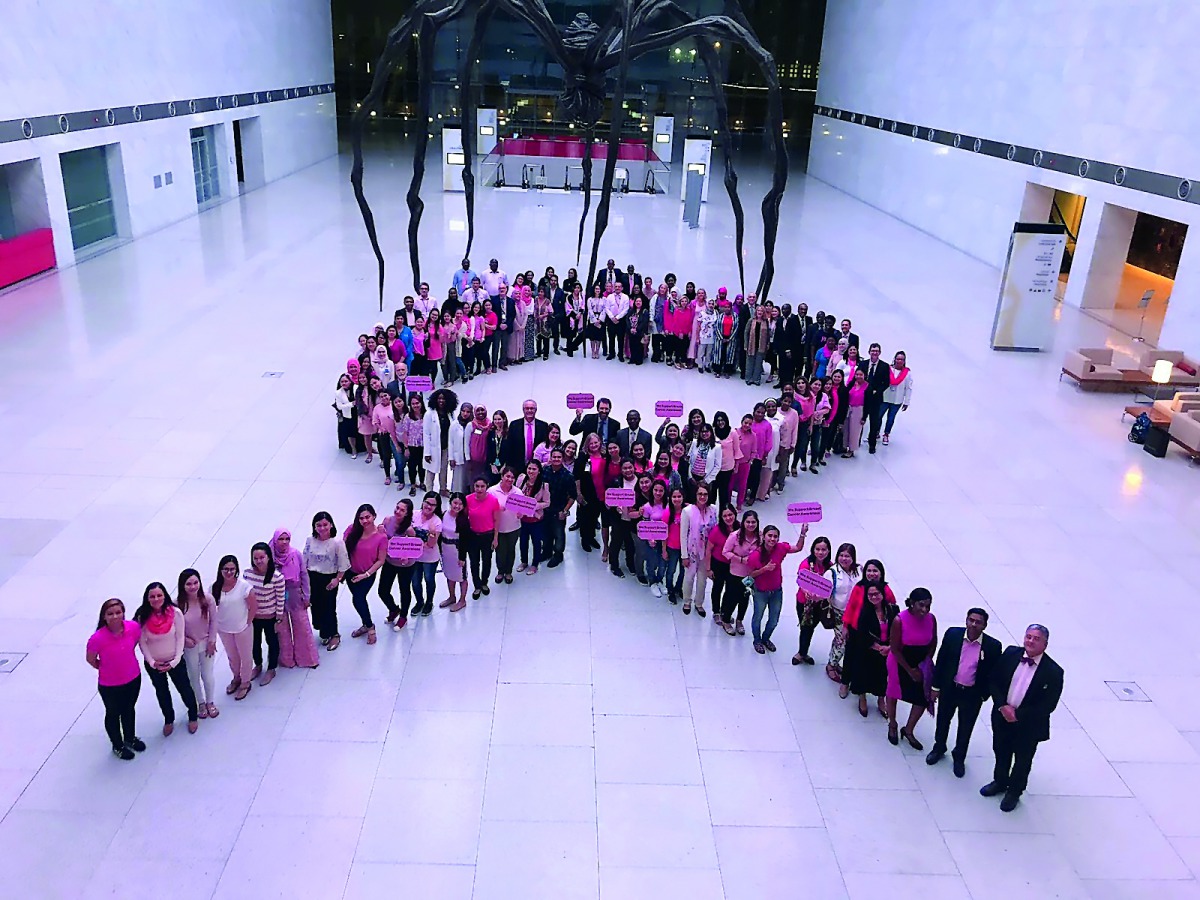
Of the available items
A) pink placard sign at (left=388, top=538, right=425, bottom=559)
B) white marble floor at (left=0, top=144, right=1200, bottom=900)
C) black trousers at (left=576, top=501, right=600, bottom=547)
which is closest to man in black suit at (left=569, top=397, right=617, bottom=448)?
black trousers at (left=576, top=501, right=600, bottom=547)

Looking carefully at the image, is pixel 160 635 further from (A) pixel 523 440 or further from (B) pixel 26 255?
(B) pixel 26 255

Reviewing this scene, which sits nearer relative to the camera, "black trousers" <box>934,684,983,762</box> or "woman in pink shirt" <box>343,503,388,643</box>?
"black trousers" <box>934,684,983,762</box>

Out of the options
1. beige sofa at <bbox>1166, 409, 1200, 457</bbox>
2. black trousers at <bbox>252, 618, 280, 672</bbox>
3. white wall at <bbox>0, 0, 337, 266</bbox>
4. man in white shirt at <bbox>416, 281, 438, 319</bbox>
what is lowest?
black trousers at <bbox>252, 618, 280, 672</bbox>

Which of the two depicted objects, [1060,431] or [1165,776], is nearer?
[1165,776]

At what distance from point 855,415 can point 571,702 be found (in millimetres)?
5981

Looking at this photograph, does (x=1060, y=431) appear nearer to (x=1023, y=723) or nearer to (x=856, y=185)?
(x=1023, y=723)

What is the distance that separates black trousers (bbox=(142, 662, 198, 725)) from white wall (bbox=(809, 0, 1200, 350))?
52.9 feet

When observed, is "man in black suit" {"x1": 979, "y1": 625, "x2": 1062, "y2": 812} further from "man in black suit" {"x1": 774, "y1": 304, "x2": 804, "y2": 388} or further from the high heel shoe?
"man in black suit" {"x1": 774, "y1": 304, "x2": 804, "y2": 388}

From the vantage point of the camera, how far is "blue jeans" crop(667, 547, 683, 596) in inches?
312

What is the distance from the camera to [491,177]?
3159 centimetres

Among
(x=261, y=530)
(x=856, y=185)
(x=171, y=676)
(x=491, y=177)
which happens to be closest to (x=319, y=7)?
(x=491, y=177)

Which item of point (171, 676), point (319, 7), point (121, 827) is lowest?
point (121, 827)

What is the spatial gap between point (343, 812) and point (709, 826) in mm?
2310

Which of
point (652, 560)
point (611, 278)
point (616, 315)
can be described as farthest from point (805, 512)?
point (611, 278)
